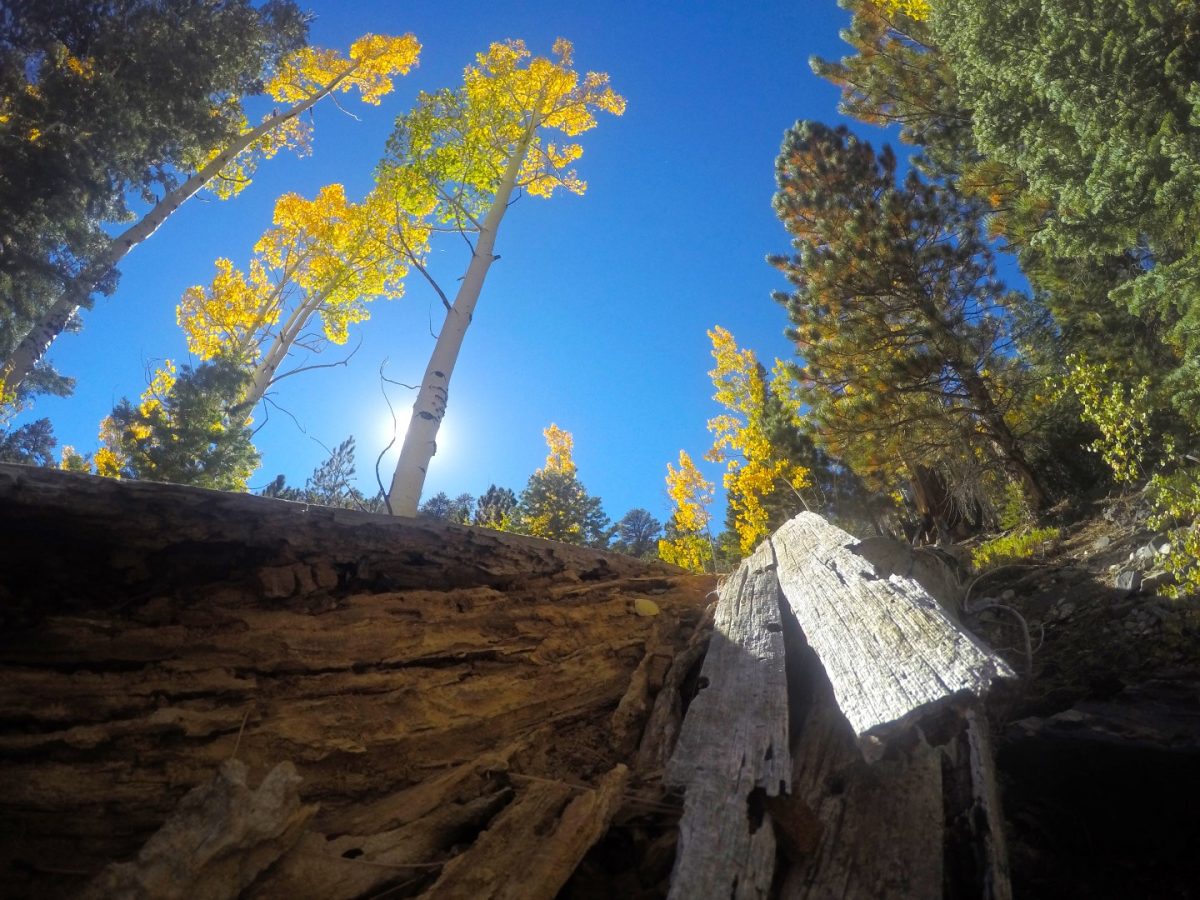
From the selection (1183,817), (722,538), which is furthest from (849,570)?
(722,538)

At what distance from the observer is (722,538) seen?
59.3 feet

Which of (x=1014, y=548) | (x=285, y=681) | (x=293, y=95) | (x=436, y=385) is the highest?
(x=293, y=95)

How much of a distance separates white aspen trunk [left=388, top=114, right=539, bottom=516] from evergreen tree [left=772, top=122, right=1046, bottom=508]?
6128mm

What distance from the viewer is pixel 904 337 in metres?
10.3

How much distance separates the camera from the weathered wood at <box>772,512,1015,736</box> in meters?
1.37

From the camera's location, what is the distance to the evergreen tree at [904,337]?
9.84 m

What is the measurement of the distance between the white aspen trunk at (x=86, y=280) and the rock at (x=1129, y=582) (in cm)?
1286

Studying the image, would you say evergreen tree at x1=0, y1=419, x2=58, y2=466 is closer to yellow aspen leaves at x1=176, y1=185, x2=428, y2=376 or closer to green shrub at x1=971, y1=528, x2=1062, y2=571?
yellow aspen leaves at x1=176, y1=185, x2=428, y2=376

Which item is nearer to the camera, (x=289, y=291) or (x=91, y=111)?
(x=91, y=111)

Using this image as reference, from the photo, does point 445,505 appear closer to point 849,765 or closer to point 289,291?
point 289,291

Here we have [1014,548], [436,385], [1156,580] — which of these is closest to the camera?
[1156,580]

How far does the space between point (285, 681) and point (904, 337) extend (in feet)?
35.2

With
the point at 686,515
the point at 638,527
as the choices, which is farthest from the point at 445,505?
the point at 686,515

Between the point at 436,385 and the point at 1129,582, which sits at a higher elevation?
the point at 436,385
